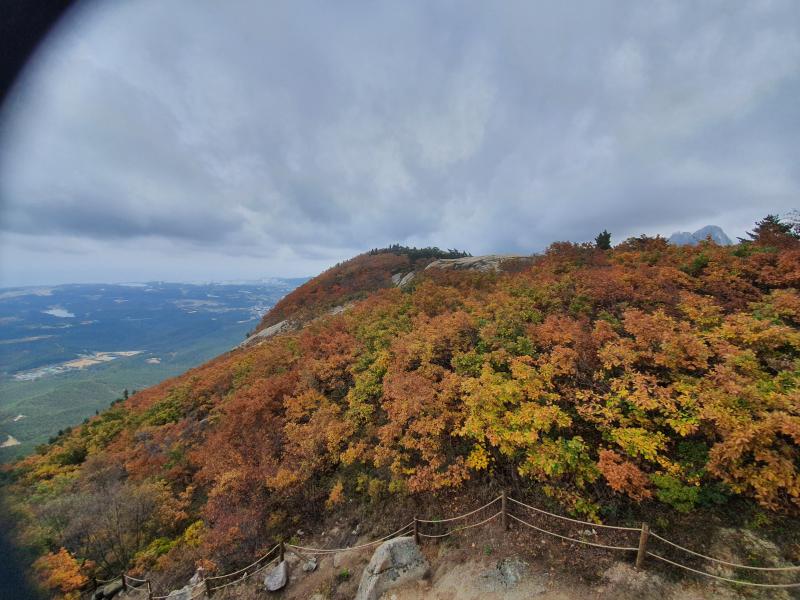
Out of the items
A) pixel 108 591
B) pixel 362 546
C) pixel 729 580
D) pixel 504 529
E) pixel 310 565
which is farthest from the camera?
pixel 108 591

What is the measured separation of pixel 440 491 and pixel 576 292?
8964mm

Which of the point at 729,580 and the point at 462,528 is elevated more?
the point at 729,580

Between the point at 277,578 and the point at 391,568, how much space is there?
12.3ft

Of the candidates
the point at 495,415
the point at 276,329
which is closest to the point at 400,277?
the point at 276,329

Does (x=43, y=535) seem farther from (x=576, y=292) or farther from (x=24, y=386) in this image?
(x=24, y=386)

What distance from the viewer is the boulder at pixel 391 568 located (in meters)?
7.53

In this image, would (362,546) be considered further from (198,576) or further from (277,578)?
(198,576)

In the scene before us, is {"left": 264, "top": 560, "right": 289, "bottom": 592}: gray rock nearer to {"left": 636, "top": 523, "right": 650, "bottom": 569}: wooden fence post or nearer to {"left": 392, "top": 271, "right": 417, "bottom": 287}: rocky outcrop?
{"left": 636, "top": 523, "right": 650, "bottom": 569}: wooden fence post

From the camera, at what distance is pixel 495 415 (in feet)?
25.6

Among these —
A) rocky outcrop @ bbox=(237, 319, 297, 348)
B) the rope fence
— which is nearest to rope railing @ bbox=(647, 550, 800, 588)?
the rope fence

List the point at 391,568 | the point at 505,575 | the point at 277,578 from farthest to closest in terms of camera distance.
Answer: the point at 277,578
the point at 391,568
the point at 505,575

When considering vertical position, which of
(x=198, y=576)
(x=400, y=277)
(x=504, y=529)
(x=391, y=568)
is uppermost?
(x=400, y=277)

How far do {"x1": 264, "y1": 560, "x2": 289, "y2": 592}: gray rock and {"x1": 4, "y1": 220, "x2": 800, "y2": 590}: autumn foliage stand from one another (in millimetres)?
1377

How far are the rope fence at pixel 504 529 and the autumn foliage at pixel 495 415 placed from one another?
21.7 inches
